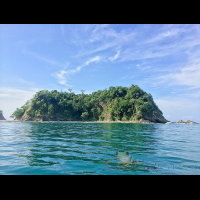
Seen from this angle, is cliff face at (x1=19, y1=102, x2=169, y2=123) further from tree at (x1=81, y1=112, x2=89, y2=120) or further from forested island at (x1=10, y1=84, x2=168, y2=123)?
tree at (x1=81, y1=112, x2=89, y2=120)

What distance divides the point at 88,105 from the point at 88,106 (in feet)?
2.83

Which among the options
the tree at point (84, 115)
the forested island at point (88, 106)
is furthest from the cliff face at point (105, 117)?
the tree at point (84, 115)

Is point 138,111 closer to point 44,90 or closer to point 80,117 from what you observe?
point 80,117

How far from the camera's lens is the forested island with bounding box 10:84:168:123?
104688 mm

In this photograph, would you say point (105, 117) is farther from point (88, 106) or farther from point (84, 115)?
point (88, 106)

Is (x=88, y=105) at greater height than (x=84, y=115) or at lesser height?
greater

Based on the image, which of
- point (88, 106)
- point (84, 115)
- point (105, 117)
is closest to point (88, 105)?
point (88, 106)

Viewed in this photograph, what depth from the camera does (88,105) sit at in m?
120

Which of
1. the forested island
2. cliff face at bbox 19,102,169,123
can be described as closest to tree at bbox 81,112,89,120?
the forested island
